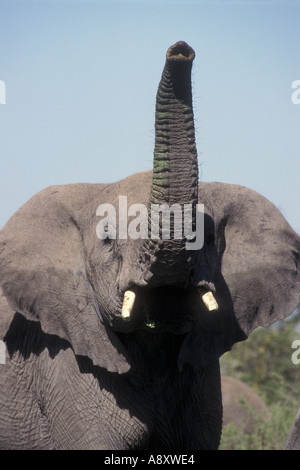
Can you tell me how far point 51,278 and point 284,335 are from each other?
8.06 m

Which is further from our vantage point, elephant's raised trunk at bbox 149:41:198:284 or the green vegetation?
the green vegetation

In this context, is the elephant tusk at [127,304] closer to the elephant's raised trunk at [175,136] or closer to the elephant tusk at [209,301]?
the elephant tusk at [209,301]

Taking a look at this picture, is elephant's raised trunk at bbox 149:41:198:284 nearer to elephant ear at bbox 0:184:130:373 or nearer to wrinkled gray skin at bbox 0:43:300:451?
wrinkled gray skin at bbox 0:43:300:451

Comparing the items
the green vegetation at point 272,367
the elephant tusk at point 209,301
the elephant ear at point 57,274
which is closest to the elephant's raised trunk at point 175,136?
the elephant tusk at point 209,301

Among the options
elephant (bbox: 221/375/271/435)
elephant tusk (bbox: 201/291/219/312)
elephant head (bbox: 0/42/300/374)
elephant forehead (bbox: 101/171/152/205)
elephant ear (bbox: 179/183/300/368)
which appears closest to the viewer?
elephant head (bbox: 0/42/300/374)

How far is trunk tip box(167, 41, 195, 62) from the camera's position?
4227 millimetres

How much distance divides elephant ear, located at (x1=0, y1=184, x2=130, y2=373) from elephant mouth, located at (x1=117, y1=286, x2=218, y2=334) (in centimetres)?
39

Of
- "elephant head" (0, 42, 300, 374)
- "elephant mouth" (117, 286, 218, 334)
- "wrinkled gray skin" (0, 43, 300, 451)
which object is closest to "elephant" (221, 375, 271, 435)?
"wrinkled gray skin" (0, 43, 300, 451)

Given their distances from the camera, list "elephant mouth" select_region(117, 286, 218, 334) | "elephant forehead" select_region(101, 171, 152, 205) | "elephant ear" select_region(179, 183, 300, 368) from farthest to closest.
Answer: "elephant ear" select_region(179, 183, 300, 368)
"elephant forehead" select_region(101, 171, 152, 205)
"elephant mouth" select_region(117, 286, 218, 334)

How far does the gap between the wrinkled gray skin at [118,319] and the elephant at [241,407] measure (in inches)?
131

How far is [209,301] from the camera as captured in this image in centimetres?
477

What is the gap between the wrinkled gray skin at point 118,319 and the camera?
5.36 m
